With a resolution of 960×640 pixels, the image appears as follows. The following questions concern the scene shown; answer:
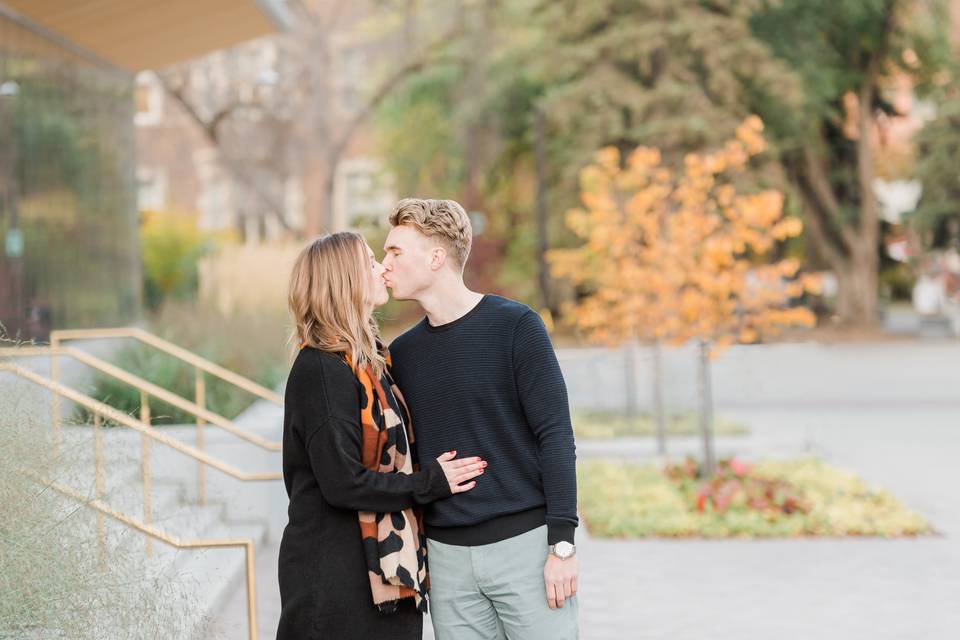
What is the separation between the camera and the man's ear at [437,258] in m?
3.35

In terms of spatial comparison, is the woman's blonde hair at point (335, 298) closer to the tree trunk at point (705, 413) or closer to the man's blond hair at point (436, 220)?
the man's blond hair at point (436, 220)

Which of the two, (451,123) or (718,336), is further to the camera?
(451,123)

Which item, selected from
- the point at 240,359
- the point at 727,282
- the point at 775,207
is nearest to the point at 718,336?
the point at 727,282

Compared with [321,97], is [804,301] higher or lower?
lower

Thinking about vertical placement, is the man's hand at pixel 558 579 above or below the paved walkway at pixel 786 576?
above

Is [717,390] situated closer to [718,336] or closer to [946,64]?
[718,336]

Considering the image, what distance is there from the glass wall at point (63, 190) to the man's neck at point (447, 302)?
7291 mm

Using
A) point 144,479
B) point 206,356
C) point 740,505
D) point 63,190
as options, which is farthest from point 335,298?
point 63,190

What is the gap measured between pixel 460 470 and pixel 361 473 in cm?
28

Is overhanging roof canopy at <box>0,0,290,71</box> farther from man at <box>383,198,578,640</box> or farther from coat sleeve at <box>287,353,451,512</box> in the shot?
coat sleeve at <box>287,353,451,512</box>

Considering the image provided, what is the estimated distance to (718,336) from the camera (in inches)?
401

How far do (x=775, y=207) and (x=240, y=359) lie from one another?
5420 millimetres

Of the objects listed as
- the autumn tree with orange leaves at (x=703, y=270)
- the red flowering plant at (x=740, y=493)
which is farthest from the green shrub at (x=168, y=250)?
the red flowering plant at (x=740, y=493)

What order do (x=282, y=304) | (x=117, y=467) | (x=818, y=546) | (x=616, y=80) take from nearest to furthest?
(x=117, y=467), (x=818, y=546), (x=282, y=304), (x=616, y=80)
